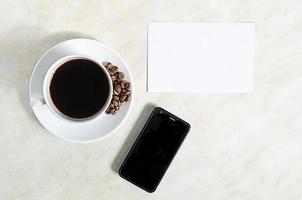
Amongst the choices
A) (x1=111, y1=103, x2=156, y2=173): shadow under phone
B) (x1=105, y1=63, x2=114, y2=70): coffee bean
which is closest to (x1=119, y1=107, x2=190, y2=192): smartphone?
(x1=111, y1=103, x2=156, y2=173): shadow under phone

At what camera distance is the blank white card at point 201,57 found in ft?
2.34

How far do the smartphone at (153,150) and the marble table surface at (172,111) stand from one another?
0.05 feet

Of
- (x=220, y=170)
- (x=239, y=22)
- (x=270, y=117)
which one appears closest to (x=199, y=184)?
(x=220, y=170)

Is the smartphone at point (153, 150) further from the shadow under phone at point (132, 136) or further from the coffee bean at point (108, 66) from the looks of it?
the coffee bean at point (108, 66)

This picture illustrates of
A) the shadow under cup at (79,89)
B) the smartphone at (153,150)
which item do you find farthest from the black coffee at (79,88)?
the smartphone at (153,150)

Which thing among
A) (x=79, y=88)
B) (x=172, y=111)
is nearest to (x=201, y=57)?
(x=172, y=111)

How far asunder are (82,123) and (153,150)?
13 centimetres

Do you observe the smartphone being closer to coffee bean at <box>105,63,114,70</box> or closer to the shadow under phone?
the shadow under phone

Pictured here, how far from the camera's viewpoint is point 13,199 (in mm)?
729

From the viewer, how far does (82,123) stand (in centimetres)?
66

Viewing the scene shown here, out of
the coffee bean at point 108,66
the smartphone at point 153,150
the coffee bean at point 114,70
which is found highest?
the coffee bean at point 108,66

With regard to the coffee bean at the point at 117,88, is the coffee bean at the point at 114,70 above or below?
above

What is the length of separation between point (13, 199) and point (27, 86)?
190mm

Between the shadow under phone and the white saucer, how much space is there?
4cm
